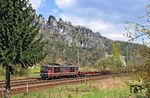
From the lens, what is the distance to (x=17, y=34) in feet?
91.9

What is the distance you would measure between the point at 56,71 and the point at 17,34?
39.6m

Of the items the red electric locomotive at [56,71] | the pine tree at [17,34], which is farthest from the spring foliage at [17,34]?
the red electric locomotive at [56,71]

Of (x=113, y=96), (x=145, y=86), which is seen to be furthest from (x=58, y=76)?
(x=145, y=86)

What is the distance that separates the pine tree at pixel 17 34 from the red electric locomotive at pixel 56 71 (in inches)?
1391

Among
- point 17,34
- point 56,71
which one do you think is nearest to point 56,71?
point 56,71

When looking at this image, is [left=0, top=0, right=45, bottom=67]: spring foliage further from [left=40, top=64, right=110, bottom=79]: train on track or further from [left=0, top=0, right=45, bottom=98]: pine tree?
[left=40, top=64, right=110, bottom=79]: train on track

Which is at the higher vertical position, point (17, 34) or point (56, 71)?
point (17, 34)

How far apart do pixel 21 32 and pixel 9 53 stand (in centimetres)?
196

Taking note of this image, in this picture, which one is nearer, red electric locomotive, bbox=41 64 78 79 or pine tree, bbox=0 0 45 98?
pine tree, bbox=0 0 45 98

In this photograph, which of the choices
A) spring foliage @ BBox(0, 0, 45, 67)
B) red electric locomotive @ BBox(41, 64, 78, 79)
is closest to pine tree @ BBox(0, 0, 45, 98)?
spring foliage @ BBox(0, 0, 45, 67)

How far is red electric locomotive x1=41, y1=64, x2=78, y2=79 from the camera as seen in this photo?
212 ft

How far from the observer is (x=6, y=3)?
91.5ft

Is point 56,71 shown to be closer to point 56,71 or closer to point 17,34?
point 56,71

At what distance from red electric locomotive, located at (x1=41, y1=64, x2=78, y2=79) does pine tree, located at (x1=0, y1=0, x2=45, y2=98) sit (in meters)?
35.3
